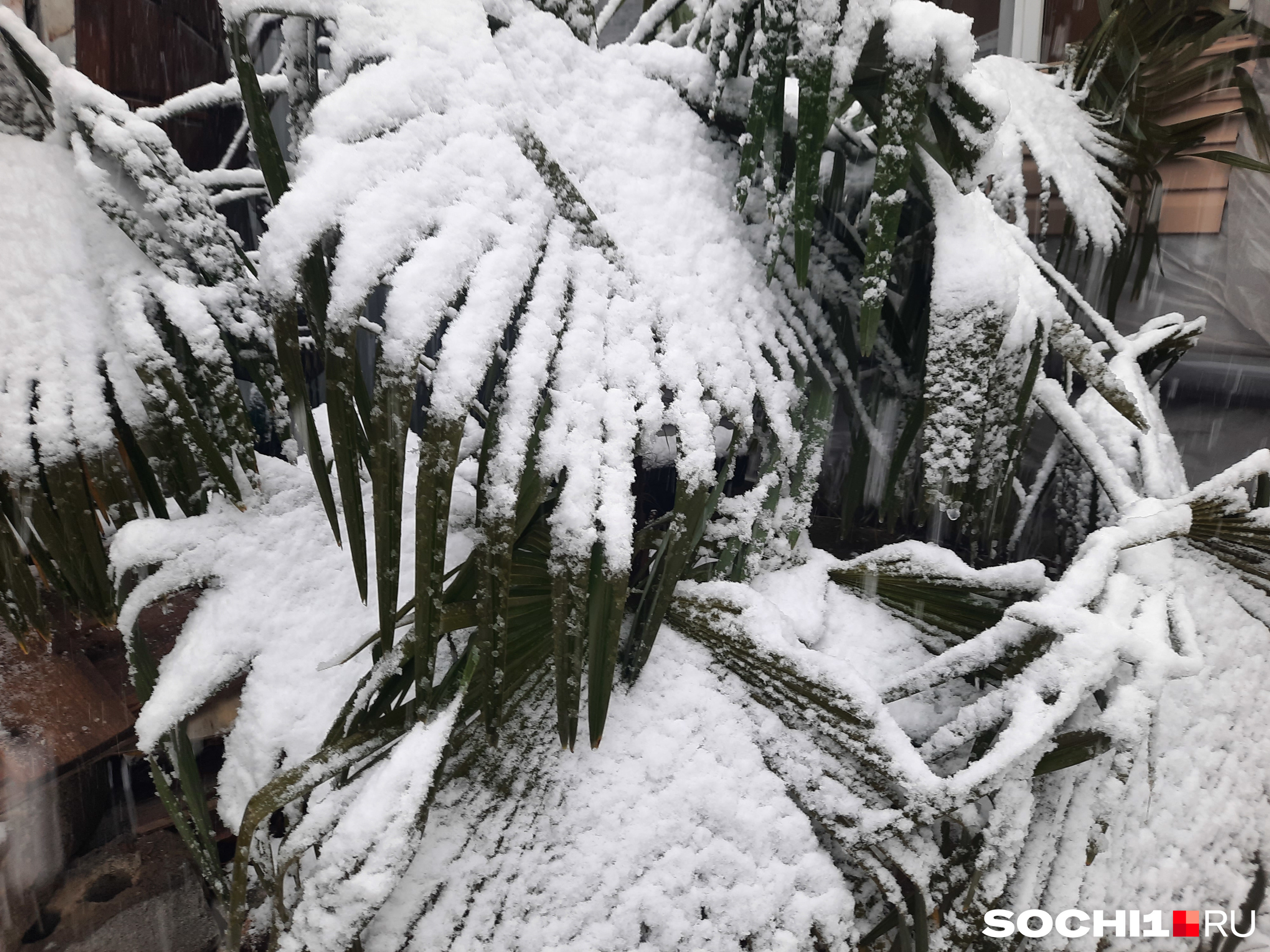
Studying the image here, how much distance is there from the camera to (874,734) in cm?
65

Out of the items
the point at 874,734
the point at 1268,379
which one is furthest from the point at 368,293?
the point at 1268,379

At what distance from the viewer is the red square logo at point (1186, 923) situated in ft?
2.59

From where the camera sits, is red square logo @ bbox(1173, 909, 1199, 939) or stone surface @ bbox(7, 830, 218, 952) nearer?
red square logo @ bbox(1173, 909, 1199, 939)

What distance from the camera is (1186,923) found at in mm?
798

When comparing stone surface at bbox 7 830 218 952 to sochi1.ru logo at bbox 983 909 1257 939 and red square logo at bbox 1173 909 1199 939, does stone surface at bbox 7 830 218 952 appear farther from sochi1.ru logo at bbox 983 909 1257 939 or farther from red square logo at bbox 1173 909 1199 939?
red square logo at bbox 1173 909 1199 939

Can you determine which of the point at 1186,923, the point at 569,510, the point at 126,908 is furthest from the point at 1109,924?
the point at 126,908

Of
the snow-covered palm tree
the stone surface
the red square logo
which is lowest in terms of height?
the stone surface

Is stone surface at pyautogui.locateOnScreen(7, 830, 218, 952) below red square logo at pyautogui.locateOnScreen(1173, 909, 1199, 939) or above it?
below

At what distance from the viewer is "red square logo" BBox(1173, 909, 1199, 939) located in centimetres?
79

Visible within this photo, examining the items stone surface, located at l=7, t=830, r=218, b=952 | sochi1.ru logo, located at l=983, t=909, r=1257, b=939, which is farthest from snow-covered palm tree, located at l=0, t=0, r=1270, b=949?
stone surface, located at l=7, t=830, r=218, b=952

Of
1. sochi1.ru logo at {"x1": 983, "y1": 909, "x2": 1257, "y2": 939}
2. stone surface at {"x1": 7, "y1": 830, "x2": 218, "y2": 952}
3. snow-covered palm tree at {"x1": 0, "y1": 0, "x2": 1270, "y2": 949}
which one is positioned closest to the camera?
snow-covered palm tree at {"x1": 0, "y1": 0, "x2": 1270, "y2": 949}

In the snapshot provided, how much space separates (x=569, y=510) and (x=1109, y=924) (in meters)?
0.69

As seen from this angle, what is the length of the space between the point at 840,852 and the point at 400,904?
392 millimetres

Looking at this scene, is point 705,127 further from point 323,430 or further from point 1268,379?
point 1268,379
